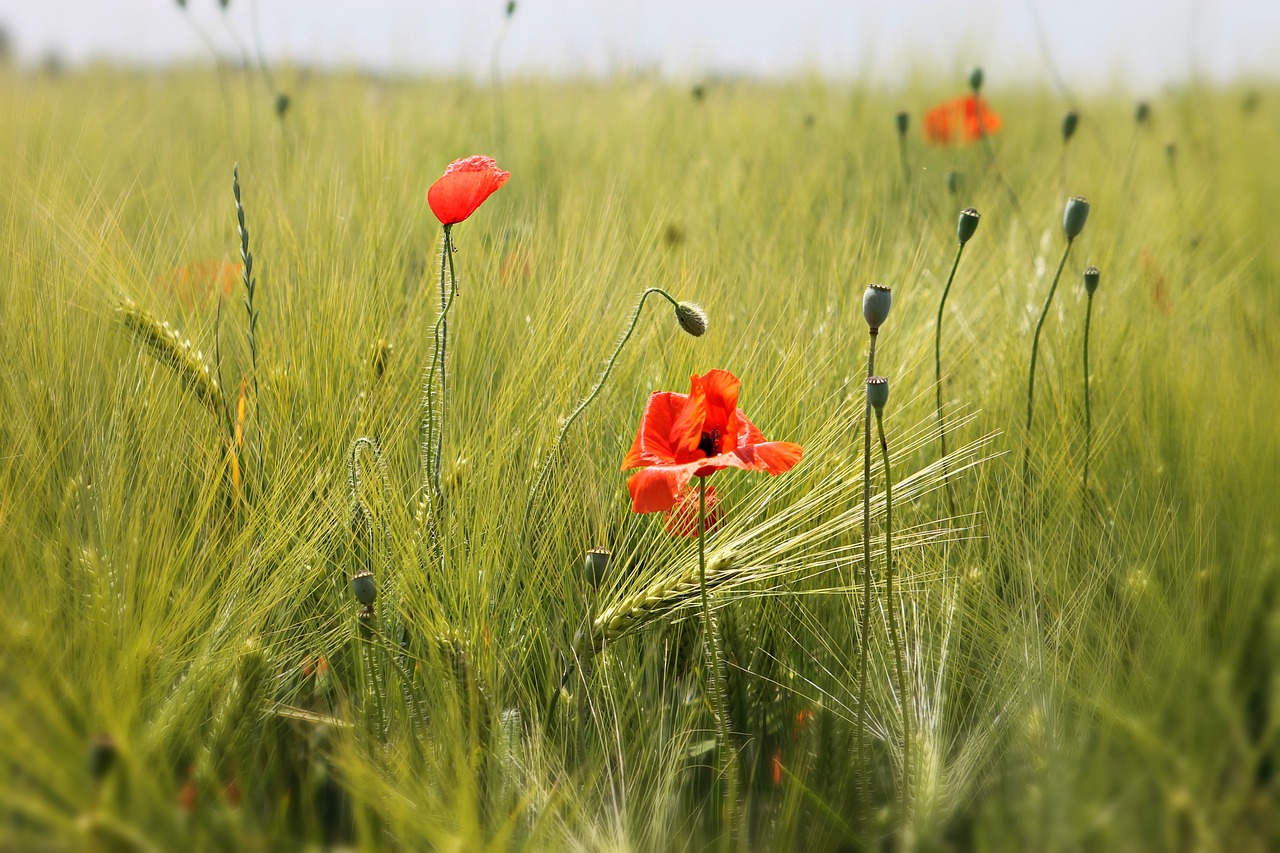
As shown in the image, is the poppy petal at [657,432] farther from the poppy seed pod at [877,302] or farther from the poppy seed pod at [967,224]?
the poppy seed pod at [967,224]

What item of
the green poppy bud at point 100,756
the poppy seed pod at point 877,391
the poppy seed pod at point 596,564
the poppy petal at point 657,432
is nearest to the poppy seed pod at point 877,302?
the poppy seed pod at point 877,391

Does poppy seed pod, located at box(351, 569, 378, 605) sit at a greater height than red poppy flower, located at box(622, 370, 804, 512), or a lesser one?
lesser

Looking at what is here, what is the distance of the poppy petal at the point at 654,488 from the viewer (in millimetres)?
766

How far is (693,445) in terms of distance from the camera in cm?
79

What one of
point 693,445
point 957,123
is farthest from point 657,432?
point 957,123

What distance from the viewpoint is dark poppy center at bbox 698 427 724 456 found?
842 mm

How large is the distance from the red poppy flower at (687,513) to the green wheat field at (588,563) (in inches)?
0.5

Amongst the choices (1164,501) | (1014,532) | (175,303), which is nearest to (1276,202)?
(1164,501)

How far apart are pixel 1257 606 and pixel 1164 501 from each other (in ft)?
0.94

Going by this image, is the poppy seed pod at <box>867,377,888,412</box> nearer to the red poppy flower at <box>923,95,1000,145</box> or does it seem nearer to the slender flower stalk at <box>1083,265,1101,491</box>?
the slender flower stalk at <box>1083,265,1101,491</box>

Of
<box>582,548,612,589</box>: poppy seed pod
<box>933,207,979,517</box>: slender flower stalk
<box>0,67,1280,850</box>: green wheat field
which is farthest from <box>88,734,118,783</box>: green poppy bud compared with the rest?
<box>933,207,979,517</box>: slender flower stalk

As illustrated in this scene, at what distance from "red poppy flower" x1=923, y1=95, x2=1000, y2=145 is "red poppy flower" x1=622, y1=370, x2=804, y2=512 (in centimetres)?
164

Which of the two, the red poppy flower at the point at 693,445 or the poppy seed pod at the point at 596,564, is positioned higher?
the red poppy flower at the point at 693,445

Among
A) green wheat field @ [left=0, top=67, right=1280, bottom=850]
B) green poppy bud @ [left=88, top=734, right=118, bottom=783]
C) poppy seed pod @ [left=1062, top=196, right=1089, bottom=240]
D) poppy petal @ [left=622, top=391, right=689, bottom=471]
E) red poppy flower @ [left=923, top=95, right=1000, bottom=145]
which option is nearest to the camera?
green poppy bud @ [left=88, top=734, right=118, bottom=783]
